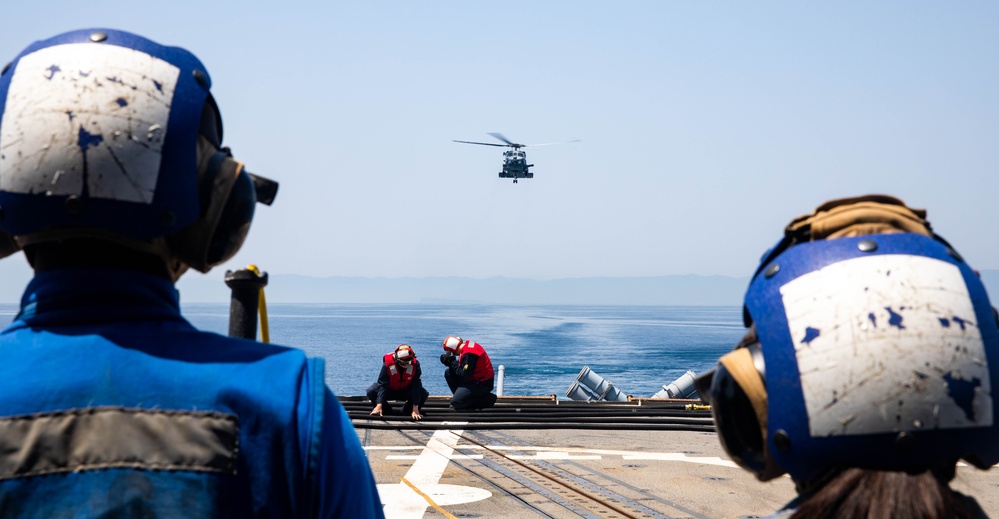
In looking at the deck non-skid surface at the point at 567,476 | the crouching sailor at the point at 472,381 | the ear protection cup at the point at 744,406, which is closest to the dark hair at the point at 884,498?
the ear protection cup at the point at 744,406

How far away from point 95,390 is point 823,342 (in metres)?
1.30

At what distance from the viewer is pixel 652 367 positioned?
8019 cm

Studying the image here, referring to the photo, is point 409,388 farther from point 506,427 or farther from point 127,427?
point 127,427

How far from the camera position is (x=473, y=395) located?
18344 millimetres

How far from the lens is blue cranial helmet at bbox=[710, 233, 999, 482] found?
182 cm

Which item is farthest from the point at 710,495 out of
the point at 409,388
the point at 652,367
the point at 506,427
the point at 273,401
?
the point at 652,367

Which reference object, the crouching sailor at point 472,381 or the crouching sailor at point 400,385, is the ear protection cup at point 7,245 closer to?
the crouching sailor at point 400,385

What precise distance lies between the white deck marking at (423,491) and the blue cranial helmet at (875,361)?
6.92 metres

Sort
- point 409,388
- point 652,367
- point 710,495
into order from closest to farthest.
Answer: point 710,495 → point 409,388 → point 652,367

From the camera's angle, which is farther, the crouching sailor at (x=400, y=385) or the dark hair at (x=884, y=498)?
the crouching sailor at (x=400, y=385)

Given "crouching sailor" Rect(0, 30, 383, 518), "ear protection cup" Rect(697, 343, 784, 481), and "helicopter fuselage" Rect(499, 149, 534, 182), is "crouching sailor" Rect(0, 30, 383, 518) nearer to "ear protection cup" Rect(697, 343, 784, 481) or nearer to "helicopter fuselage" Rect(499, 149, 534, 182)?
"ear protection cup" Rect(697, 343, 784, 481)

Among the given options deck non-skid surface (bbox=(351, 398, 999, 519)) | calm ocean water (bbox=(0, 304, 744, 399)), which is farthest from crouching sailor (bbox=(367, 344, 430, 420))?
calm ocean water (bbox=(0, 304, 744, 399))

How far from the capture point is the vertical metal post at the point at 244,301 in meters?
2.43

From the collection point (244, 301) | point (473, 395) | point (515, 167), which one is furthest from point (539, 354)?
point (244, 301)
